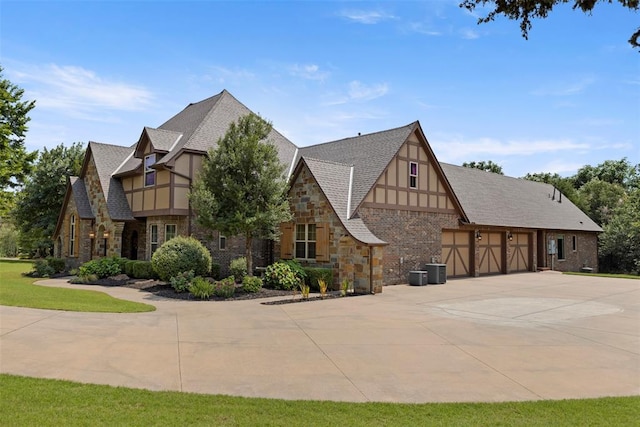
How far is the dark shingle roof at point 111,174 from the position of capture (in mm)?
24109

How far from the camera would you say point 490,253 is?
2716cm

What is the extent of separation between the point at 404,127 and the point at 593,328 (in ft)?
45.4

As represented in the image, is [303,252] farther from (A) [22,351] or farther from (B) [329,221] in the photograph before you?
(A) [22,351]

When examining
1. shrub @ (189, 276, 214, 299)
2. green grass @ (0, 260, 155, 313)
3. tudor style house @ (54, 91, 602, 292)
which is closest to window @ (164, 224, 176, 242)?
tudor style house @ (54, 91, 602, 292)

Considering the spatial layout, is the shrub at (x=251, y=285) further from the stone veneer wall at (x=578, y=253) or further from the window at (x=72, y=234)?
the stone veneer wall at (x=578, y=253)

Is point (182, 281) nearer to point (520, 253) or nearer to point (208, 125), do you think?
point (208, 125)

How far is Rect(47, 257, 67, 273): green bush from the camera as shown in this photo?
2443cm

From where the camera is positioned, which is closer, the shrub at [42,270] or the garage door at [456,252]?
the shrub at [42,270]

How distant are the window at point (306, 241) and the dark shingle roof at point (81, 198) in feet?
42.6

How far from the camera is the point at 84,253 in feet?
82.8

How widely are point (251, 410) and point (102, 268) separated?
727 inches

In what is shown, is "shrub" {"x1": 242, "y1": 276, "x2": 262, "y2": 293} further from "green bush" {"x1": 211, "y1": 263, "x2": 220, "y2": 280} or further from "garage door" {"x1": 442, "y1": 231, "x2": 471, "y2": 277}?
"garage door" {"x1": 442, "y1": 231, "x2": 471, "y2": 277}

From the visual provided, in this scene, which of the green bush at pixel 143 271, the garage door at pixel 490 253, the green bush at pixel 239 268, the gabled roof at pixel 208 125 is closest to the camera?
the green bush at pixel 239 268

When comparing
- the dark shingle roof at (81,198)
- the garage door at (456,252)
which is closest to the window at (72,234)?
the dark shingle roof at (81,198)
